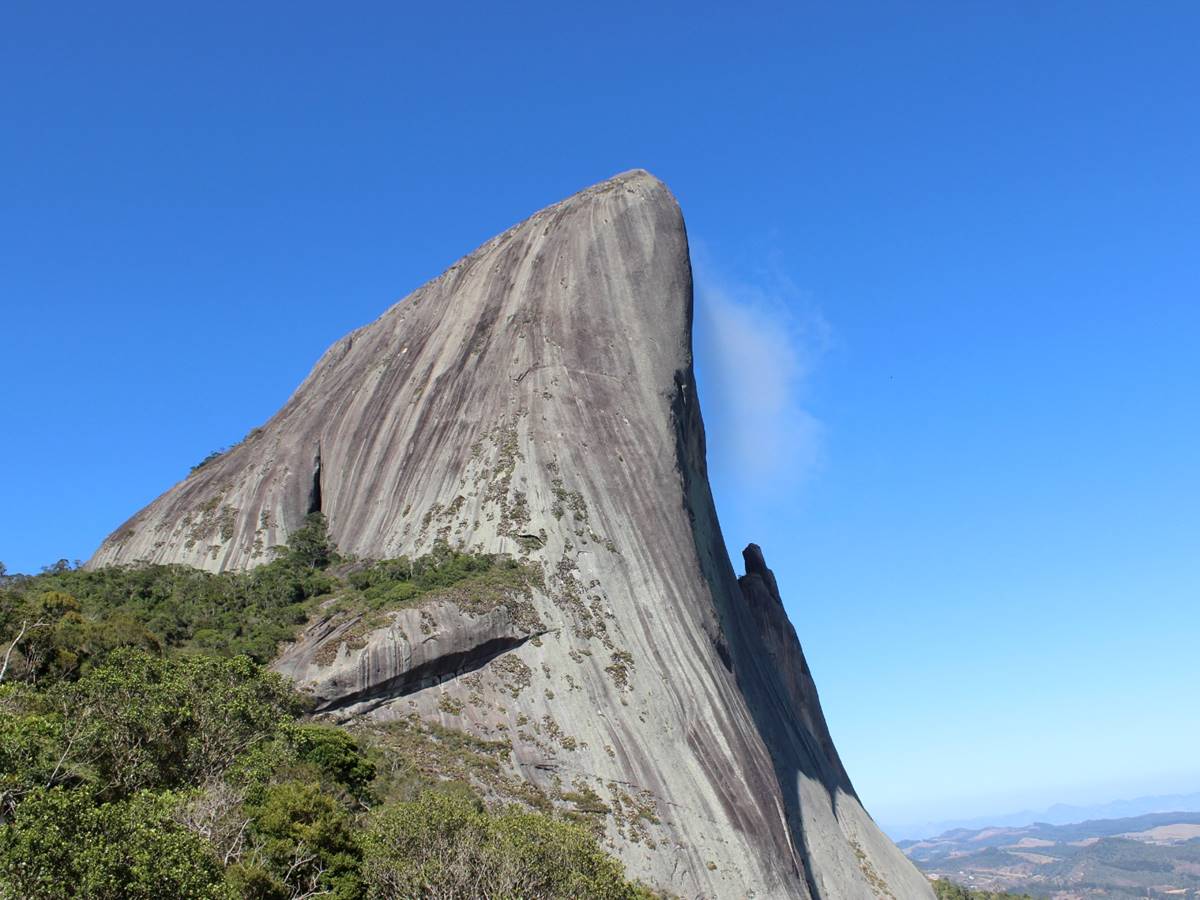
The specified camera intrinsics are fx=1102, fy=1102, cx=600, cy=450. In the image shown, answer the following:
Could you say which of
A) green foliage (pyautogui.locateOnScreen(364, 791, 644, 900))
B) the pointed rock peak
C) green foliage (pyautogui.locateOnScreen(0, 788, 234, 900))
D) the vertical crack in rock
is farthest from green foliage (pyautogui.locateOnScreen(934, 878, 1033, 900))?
green foliage (pyautogui.locateOnScreen(0, 788, 234, 900))

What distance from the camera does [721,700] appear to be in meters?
46.8

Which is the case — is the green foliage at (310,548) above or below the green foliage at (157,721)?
Result: above

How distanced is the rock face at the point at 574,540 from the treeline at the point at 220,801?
3.72m

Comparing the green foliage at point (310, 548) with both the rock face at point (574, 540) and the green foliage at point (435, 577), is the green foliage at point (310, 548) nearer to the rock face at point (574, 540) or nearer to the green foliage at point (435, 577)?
the rock face at point (574, 540)

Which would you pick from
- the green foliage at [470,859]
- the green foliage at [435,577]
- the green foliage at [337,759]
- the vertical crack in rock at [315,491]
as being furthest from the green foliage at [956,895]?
the green foliage at [470,859]

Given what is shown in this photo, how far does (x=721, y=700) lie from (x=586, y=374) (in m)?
19.4

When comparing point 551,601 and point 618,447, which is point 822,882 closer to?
point 551,601

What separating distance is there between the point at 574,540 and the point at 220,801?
27.4m

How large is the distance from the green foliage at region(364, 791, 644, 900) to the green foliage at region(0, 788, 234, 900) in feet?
19.9

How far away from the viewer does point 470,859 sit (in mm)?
24859

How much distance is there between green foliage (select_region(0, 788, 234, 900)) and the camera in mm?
17125

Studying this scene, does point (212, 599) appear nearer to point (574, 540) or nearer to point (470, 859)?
point (574, 540)

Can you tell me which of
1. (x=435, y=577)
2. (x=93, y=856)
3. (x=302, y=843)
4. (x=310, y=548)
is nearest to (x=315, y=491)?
(x=310, y=548)

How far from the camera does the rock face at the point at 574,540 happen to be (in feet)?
136
